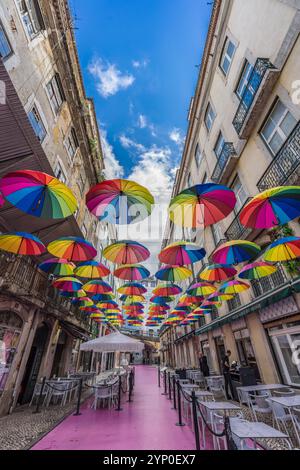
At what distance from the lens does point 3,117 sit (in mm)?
5305

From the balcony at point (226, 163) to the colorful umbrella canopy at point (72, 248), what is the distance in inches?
368

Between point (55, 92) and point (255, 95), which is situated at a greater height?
point (55, 92)

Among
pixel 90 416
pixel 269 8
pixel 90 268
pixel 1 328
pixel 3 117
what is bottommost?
pixel 90 416

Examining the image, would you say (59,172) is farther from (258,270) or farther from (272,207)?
(258,270)

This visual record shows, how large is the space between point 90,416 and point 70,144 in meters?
15.1

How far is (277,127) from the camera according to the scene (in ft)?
29.4

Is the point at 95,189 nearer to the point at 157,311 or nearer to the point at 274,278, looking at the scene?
the point at 274,278

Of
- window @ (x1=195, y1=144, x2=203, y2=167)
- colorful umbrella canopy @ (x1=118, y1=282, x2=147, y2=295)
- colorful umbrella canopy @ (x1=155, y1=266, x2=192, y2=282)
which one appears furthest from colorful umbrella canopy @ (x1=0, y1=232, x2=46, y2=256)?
window @ (x1=195, y1=144, x2=203, y2=167)

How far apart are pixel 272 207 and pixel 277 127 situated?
18.4 feet

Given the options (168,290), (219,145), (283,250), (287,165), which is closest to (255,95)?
(287,165)

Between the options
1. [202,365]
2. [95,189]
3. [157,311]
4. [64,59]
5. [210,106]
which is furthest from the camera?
[157,311]

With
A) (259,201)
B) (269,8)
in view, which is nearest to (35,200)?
(259,201)

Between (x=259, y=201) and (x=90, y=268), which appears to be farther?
(x=90, y=268)

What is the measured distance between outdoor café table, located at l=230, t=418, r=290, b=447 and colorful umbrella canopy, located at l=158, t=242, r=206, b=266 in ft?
15.5
